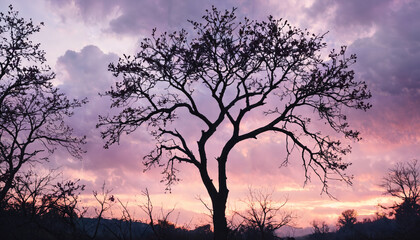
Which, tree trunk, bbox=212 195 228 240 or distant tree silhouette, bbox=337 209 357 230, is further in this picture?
distant tree silhouette, bbox=337 209 357 230

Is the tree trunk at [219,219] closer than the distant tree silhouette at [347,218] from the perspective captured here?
Yes

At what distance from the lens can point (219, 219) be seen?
11.0 meters

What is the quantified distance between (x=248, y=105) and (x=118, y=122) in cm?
561

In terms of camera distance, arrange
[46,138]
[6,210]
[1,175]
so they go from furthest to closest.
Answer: [46,138], [1,175], [6,210]

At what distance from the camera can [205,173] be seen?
39.5ft

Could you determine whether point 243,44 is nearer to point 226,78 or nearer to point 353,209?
point 226,78

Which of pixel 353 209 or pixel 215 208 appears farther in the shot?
pixel 353 209

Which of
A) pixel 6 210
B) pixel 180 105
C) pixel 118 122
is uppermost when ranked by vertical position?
pixel 180 105

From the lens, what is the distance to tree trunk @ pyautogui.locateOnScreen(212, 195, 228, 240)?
35.1 ft

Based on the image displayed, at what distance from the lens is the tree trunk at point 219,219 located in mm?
10690

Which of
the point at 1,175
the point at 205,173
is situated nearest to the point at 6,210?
the point at 1,175

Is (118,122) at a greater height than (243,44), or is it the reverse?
(243,44)

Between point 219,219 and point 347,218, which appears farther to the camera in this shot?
point 347,218

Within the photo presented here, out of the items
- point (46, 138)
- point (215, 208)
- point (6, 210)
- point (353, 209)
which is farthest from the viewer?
point (353, 209)
